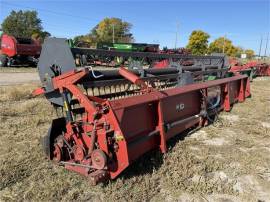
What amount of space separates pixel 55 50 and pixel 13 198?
1.73 metres

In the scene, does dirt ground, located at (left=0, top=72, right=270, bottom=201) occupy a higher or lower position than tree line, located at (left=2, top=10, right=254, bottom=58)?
lower

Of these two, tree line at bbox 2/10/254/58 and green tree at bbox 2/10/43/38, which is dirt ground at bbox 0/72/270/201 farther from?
green tree at bbox 2/10/43/38

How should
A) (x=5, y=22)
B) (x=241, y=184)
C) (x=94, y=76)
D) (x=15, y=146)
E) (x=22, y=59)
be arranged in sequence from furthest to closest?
(x=5, y=22) → (x=22, y=59) → (x=15, y=146) → (x=94, y=76) → (x=241, y=184)

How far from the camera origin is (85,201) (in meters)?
2.88

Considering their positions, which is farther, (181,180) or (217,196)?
(181,180)

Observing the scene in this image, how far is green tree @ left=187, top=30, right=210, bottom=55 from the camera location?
56750mm

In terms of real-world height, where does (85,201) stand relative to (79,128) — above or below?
below

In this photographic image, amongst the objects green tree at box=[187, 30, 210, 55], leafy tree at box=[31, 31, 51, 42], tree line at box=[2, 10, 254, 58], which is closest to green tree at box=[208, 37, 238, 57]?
tree line at box=[2, 10, 254, 58]

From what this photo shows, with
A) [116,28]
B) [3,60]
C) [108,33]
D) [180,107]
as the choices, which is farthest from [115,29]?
[180,107]

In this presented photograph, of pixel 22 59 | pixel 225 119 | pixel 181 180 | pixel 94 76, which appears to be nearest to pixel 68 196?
pixel 181 180

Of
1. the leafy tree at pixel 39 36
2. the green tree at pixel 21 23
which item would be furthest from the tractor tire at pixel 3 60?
the green tree at pixel 21 23

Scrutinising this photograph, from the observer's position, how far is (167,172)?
11.2 ft

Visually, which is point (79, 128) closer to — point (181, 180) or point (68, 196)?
point (68, 196)

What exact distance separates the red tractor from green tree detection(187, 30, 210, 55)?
1687 inches
